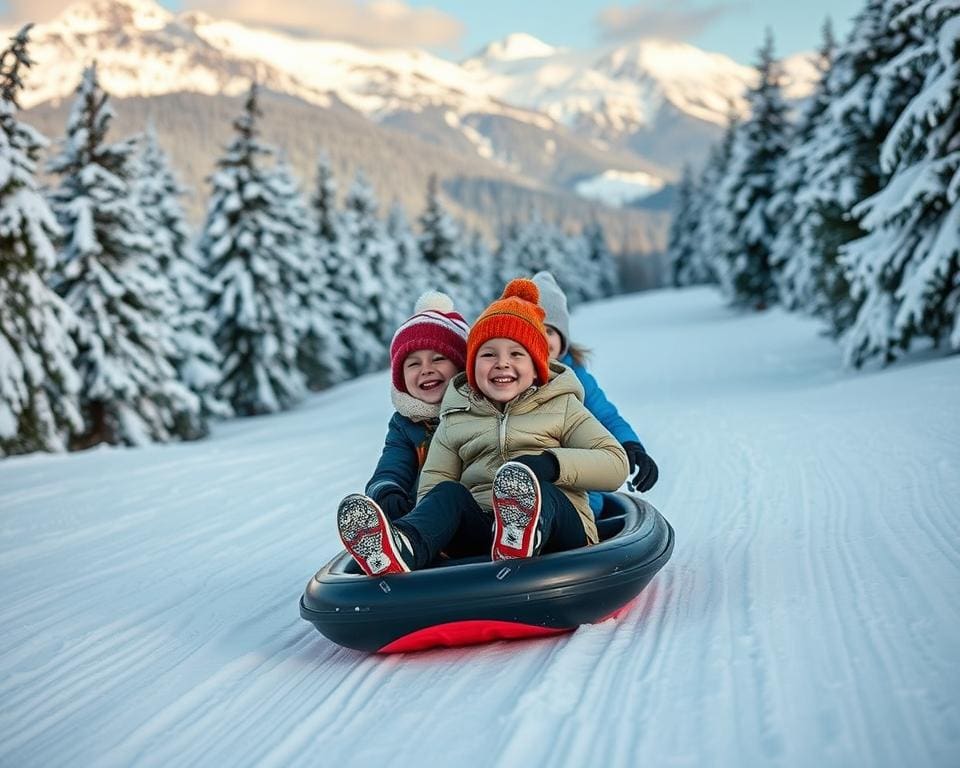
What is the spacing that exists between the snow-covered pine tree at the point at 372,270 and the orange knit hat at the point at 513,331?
2707 cm

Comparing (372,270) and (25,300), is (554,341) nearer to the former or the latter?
(25,300)

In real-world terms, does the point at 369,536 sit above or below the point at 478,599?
above

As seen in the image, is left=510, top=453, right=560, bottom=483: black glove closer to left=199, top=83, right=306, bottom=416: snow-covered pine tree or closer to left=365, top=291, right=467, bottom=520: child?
left=365, top=291, right=467, bottom=520: child

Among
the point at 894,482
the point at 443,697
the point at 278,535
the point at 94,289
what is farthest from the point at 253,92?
the point at 443,697

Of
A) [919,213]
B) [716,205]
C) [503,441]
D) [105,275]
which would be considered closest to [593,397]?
[503,441]

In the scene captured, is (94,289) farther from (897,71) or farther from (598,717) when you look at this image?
(598,717)

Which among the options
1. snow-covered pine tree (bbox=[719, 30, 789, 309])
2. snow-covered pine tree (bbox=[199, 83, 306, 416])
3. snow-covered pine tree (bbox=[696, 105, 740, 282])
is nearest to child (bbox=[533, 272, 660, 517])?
snow-covered pine tree (bbox=[199, 83, 306, 416])

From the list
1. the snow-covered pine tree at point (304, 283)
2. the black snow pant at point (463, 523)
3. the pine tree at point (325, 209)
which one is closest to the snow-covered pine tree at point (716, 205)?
the pine tree at point (325, 209)

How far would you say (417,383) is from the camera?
13.5 feet

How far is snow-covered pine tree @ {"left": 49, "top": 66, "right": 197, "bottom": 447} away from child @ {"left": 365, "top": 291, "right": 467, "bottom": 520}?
13.1m

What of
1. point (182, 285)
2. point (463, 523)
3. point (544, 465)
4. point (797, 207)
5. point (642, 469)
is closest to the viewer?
point (544, 465)

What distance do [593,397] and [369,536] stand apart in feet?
6.43

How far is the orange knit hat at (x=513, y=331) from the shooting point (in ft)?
11.5

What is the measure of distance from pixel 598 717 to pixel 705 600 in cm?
115
